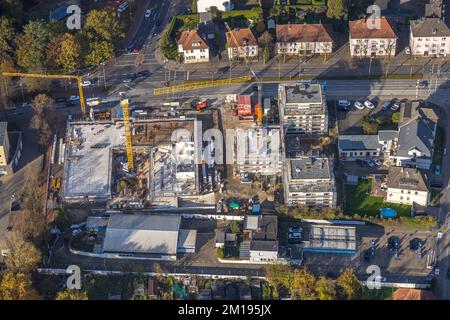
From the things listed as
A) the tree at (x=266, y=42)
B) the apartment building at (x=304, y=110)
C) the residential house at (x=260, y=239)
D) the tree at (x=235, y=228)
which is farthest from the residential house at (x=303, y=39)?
the tree at (x=235, y=228)

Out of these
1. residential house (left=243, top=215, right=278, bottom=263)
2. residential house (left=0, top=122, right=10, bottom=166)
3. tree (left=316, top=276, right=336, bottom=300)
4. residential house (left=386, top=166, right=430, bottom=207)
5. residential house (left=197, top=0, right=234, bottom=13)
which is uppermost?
residential house (left=197, top=0, right=234, bottom=13)

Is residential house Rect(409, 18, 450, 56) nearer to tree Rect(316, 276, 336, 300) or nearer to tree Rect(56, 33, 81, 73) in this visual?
tree Rect(316, 276, 336, 300)

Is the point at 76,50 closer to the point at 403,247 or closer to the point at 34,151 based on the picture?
the point at 34,151

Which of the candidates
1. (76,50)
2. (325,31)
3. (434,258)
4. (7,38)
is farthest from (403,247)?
(7,38)

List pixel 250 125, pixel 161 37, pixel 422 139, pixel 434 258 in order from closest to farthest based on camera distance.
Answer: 1. pixel 434 258
2. pixel 422 139
3. pixel 250 125
4. pixel 161 37

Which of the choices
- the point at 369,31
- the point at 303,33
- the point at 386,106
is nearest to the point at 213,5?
the point at 303,33

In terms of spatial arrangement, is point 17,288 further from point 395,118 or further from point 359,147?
point 395,118

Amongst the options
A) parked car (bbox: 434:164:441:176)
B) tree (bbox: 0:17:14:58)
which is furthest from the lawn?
tree (bbox: 0:17:14:58)
